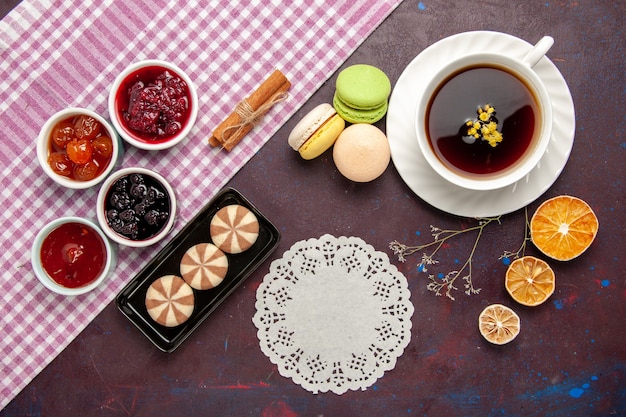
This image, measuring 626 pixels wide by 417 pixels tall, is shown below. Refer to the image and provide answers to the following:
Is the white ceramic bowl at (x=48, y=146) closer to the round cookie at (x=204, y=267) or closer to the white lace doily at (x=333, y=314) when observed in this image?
the round cookie at (x=204, y=267)

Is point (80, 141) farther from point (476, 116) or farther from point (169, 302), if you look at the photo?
point (476, 116)

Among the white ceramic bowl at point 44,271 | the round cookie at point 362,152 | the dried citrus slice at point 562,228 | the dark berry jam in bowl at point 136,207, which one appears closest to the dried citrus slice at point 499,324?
the dried citrus slice at point 562,228

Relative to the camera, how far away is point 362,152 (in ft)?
4.67

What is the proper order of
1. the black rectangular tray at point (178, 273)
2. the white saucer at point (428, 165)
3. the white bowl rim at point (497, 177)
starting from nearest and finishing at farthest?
the white bowl rim at point (497, 177) → the white saucer at point (428, 165) → the black rectangular tray at point (178, 273)

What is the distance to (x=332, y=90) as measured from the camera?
1.53m

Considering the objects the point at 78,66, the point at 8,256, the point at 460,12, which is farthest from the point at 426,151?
the point at 8,256

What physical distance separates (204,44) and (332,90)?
0.38 m

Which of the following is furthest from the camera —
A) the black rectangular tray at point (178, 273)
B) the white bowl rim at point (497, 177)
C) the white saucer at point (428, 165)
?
the black rectangular tray at point (178, 273)

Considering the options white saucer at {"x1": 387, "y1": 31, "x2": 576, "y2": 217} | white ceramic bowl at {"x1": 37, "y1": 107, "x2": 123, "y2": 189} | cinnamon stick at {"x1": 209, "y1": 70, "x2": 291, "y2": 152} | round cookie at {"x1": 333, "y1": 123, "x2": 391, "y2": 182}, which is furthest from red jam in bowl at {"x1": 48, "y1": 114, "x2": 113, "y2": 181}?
white saucer at {"x1": 387, "y1": 31, "x2": 576, "y2": 217}

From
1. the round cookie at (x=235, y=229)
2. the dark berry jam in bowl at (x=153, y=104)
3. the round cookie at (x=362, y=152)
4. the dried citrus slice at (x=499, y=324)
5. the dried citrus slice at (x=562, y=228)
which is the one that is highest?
the dark berry jam in bowl at (x=153, y=104)

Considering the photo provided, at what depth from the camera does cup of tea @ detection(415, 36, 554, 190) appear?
1.34m

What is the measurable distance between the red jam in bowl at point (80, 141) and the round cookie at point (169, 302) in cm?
35

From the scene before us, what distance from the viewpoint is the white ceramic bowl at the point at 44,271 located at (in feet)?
4.65

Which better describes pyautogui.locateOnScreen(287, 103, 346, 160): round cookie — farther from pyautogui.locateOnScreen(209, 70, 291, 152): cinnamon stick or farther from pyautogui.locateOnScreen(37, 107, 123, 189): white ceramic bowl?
pyautogui.locateOnScreen(37, 107, 123, 189): white ceramic bowl
